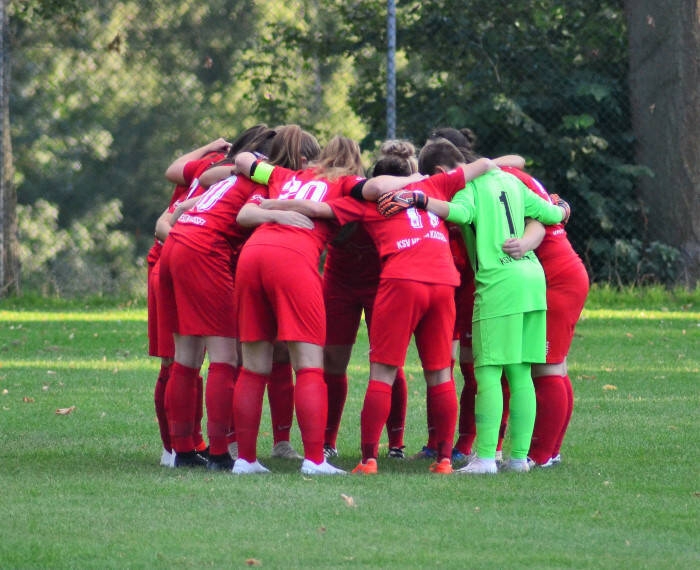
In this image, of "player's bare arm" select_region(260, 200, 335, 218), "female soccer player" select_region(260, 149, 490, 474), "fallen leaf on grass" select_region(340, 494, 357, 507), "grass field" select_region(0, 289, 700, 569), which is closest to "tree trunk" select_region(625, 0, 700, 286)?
"grass field" select_region(0, 289, 700, 569)

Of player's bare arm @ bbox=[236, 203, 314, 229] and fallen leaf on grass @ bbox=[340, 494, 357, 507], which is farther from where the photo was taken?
player's bare arm @ bbox=[236, 203, 314, 229]

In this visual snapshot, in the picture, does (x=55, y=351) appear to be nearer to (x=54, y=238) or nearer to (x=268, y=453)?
(x=268, y=453)

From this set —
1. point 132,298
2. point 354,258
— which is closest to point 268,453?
point 354,258

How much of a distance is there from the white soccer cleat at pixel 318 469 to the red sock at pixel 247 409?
0.27 meters

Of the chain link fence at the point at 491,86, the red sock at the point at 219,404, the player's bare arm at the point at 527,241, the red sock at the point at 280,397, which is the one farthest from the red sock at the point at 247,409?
the chain link fence at the point at 491,86

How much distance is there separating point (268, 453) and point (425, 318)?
4.76ft

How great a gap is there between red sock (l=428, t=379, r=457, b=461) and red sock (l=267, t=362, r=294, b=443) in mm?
1016

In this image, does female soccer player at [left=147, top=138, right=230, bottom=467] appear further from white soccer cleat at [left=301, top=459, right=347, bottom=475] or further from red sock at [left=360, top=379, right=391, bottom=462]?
red sock at [left=360, top=379, right=391, bottom=462]

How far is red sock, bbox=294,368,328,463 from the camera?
20.8ft

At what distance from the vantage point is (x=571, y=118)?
614 inches

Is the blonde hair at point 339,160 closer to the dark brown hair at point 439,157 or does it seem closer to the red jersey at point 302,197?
the red jersey at point 302,197

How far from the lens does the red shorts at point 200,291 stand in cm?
664

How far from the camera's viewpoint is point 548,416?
6.76m

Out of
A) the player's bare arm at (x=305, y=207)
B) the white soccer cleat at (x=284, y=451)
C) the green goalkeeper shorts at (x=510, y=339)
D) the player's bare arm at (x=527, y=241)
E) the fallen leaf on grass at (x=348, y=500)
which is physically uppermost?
the player's bare arm at (x=305, y=207)
